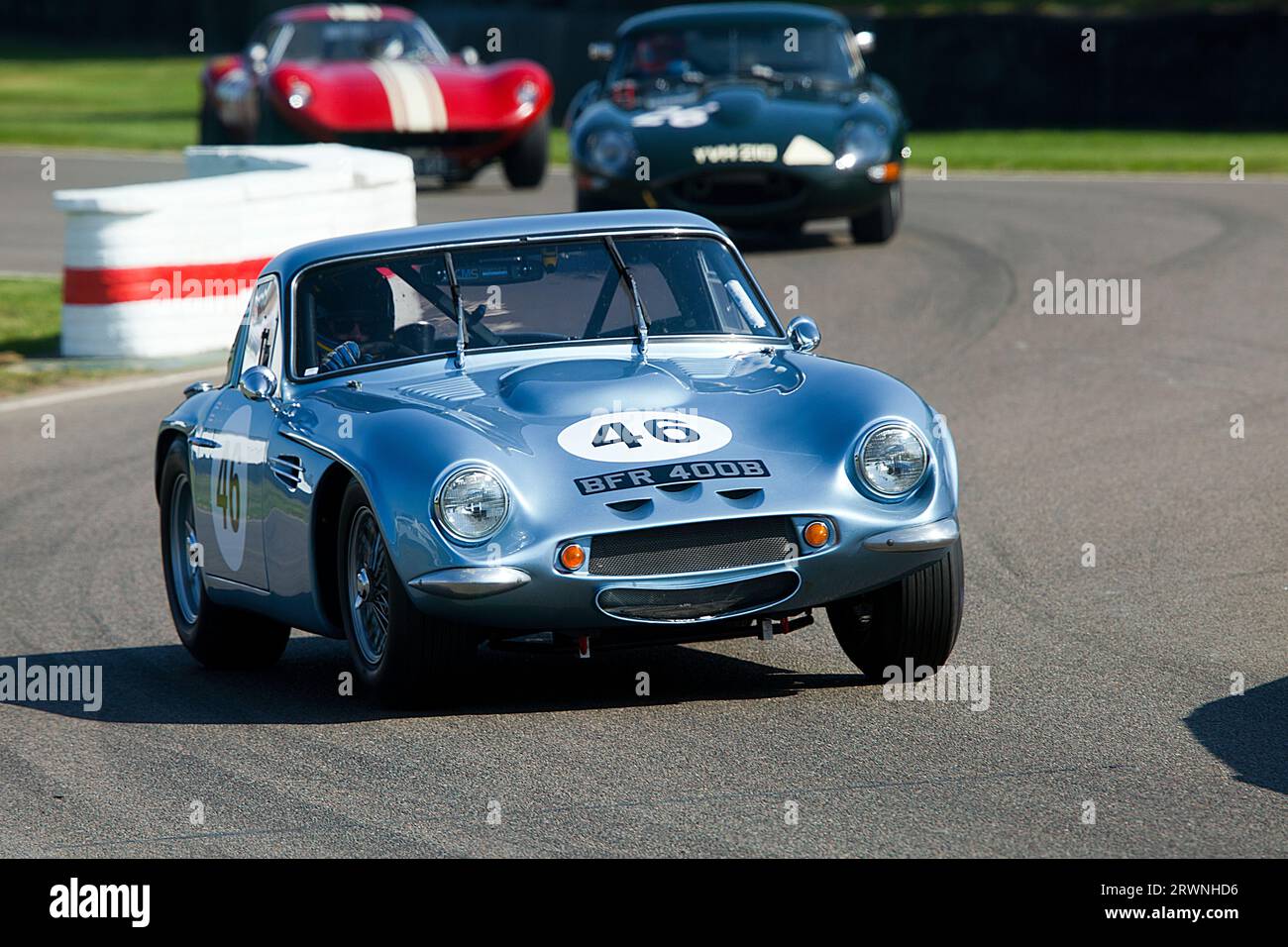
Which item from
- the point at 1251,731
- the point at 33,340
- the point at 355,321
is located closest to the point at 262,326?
the point at 355,321

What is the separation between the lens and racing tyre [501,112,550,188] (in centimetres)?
2106

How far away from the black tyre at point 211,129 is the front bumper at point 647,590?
17678 millimetres

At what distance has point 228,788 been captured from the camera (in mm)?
5578

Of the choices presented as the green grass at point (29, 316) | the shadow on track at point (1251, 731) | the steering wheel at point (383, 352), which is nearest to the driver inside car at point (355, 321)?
the steering wheel at point (383, 352)

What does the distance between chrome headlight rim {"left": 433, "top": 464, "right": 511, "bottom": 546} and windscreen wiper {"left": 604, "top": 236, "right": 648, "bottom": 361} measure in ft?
3.55

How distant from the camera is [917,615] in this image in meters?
6.25

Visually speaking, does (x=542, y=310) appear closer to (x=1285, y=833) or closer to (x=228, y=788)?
(x=228, y=788)

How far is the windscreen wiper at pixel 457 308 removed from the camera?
6.82m

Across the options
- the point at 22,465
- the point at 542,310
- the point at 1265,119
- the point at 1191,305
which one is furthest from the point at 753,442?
the point at 1265,119

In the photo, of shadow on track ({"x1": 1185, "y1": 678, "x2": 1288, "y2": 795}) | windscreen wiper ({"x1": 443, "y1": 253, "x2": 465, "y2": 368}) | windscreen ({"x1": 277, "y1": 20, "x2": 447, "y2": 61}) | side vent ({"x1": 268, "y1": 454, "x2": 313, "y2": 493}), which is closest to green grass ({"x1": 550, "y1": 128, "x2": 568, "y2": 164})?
windscreen ({"x1": 277, "y1": 20, "x2": 447, "y2": 61})

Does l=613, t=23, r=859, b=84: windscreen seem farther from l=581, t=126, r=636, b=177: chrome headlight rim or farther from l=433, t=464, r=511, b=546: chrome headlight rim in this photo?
l=433, t=464, r=511, b=546: chrome headlight rim

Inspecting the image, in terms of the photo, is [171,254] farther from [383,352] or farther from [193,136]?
[193,136]

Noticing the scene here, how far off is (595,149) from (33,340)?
3942 mm

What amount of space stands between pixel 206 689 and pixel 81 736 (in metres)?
0.72
